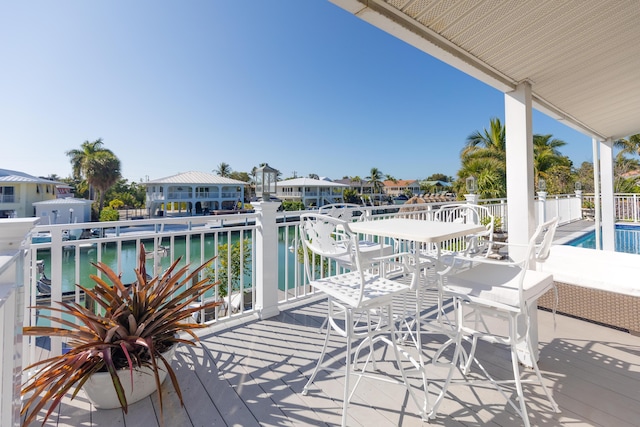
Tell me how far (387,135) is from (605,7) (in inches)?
1272

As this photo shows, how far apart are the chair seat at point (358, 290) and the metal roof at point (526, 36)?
1.52 m

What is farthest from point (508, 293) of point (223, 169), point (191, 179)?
point (223, 169)

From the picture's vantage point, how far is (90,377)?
161 cm

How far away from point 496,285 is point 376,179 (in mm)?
46917

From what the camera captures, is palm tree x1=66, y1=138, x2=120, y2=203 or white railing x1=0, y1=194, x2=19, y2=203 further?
palm tree x1=66, y1=138, x2=120, y2=203

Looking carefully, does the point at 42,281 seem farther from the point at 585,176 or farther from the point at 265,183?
the point at 585,176

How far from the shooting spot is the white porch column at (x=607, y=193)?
18.1ft

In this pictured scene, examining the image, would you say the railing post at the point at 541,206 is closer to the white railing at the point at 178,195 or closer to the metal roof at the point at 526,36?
the metal roof at the point at 526,36

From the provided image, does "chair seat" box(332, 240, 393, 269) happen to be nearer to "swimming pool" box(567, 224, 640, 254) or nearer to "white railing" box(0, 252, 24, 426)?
"white railing" box(0, 252, 24, 426)

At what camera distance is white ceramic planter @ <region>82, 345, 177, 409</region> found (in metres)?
1.63

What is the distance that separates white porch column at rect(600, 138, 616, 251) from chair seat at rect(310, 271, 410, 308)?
6.35 metres

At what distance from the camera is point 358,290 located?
5.56 ft

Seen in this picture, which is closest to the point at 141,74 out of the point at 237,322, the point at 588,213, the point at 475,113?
the point at 237,322

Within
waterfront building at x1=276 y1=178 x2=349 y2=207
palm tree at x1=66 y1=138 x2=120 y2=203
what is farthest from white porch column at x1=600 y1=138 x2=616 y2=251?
palm tree at x1=66 y1=138 x2=120 y2=203
